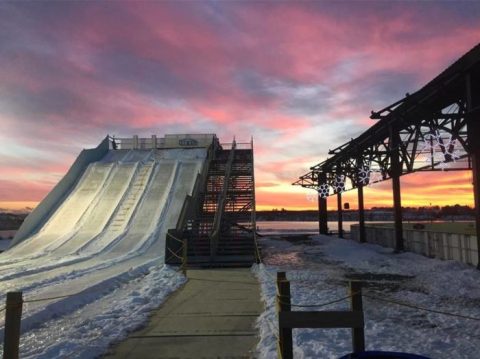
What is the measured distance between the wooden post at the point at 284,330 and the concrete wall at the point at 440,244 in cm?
1347

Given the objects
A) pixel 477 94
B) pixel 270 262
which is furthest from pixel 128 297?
pixel 477 94

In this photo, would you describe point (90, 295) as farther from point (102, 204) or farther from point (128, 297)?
point (102, 204)

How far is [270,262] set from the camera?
2088 centimetres

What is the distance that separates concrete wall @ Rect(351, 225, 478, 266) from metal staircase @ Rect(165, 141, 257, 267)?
317 inches

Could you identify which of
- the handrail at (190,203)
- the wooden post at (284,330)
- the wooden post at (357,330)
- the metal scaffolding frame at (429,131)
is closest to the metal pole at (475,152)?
the metal scaffolding frame at (429,131)

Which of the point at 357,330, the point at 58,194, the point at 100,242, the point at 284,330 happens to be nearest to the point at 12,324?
the point at 284,330

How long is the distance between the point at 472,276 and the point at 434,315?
623 centimetres

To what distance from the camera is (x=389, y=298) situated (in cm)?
1193

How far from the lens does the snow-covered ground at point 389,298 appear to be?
7.49 meters

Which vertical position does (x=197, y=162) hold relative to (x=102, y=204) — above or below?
above

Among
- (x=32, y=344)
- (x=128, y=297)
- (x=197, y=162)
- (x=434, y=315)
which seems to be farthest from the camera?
(x=197, y=162)

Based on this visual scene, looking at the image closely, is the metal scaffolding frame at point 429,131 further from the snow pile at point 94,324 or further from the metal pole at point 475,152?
the snow pile at point 94,324

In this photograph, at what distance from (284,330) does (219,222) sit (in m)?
16.3

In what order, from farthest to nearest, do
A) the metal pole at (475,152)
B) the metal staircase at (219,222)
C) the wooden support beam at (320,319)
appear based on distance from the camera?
the metal staircase at (219,222)
the metal pole at (475,152)
the wooden support beam at (320,319)
